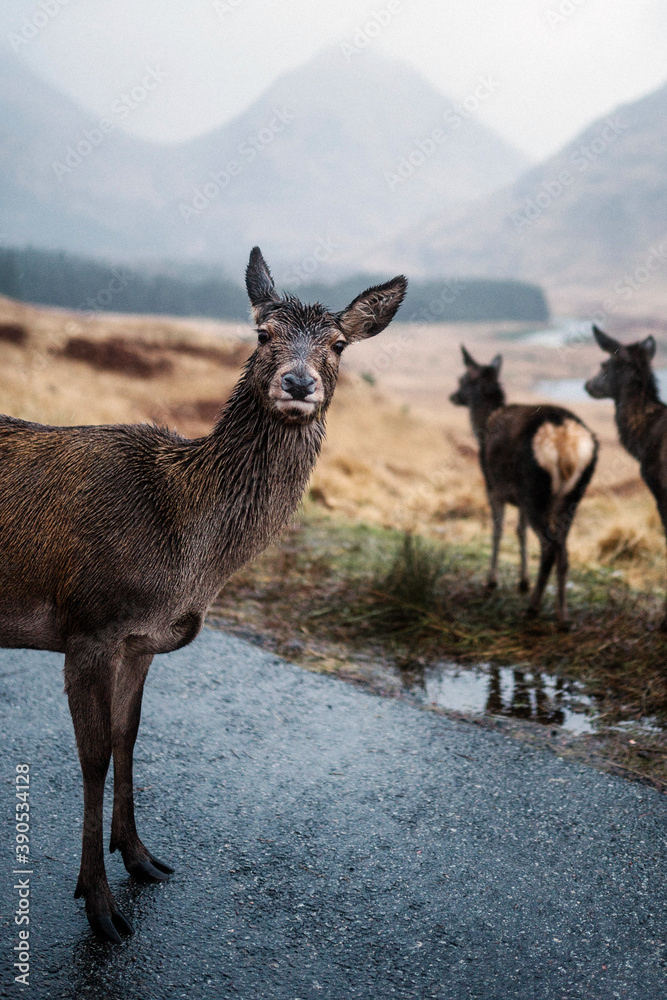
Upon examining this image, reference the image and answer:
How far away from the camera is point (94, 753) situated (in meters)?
3.20

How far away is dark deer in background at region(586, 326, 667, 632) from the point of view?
709 centimetres

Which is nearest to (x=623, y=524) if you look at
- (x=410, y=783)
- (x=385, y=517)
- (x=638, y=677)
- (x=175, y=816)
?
(x=385, y=517)

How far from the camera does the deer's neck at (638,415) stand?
283 inches

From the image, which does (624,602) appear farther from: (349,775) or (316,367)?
(316,367)

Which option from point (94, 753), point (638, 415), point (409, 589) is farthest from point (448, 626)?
point (94, 753)

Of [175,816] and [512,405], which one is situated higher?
[512,405]

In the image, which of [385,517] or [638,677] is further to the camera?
[385,517]

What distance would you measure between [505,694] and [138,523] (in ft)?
9.98

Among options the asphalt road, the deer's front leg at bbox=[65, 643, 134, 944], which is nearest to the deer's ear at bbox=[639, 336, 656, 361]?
the asphalt road

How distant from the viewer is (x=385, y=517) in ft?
38.2

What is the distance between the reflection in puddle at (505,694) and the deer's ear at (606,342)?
2949 mm

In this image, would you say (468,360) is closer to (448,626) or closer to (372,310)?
(448,626)

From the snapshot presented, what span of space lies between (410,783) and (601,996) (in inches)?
58.8

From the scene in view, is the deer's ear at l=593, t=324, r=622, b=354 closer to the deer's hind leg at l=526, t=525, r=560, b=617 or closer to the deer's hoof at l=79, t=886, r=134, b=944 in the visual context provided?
the deer's hind leg at l=526, t=525, r=560, b=617
